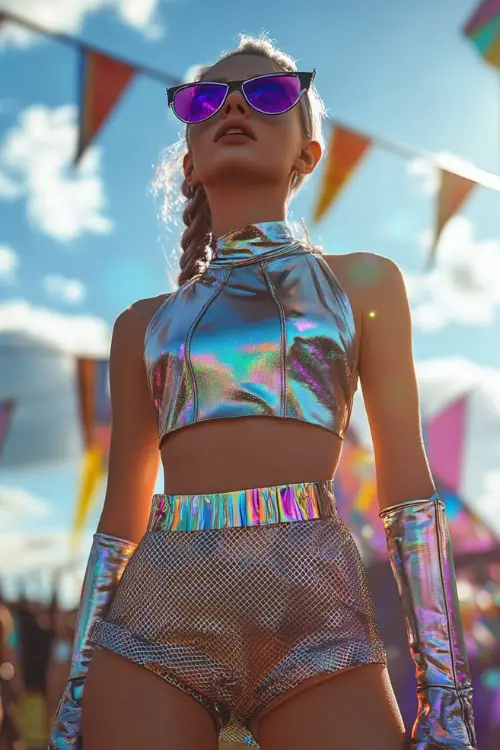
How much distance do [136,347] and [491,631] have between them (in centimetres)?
782

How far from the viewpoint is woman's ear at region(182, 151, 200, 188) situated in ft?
6.25

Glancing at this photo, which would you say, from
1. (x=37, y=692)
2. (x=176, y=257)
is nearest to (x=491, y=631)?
(x=37, y=692)

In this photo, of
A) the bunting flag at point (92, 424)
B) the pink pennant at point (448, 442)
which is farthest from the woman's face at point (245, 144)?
the pink pennant at point (448, 442)

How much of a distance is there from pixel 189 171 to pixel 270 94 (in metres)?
0.31

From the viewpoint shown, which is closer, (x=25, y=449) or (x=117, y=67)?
(x=117, y=67)

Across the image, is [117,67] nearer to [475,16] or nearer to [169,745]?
[475,16]

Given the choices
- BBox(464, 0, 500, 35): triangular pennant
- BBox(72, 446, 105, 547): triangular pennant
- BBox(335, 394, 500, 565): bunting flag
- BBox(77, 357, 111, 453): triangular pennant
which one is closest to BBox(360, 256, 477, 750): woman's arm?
BBox(464, 0, 500, 35): triangular pennant

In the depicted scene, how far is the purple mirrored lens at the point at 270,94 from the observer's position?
5.64ft

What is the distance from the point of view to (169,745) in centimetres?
125

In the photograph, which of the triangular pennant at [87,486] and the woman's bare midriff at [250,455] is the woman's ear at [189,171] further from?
the triangular pennant at [87,486]

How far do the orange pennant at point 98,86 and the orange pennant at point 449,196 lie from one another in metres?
1.75

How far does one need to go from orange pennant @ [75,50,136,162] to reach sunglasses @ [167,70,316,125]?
275 centimetres

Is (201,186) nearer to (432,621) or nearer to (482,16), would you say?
(432,621)

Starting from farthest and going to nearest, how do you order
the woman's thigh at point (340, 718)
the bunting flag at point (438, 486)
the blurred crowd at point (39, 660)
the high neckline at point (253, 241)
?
1. the bunting flag at point (438, 486)
2. the blurred crowd at point (39, 660)
3. the high neckline at point (253, 241)
4. the woman's thigh at point (340, 718)
